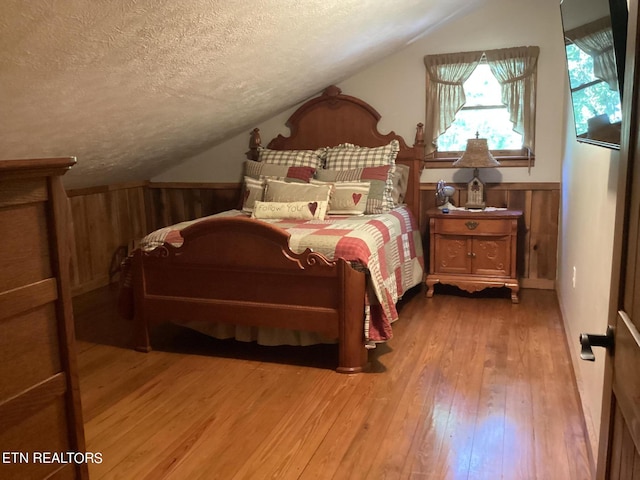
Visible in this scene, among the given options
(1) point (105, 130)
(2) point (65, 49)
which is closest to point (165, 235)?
(1) point (105, 130)

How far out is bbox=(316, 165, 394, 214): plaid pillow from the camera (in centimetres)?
393

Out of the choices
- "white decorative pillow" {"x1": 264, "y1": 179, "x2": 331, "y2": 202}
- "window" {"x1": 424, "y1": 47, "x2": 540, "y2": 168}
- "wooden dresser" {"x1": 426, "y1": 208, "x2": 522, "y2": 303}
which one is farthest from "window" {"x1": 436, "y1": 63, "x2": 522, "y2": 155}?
"white decorative pillow" {"x1": 264, "y1": 179, "x2": 331, "y2": 202}

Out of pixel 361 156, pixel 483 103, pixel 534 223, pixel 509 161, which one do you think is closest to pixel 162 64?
pixel 361 156

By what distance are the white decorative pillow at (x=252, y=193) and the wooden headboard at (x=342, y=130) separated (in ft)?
1.86

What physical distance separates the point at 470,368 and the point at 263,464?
4.21ft

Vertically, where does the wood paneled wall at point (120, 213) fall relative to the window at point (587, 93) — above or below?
below

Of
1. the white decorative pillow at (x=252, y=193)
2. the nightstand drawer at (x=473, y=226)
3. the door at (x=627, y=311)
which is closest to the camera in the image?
the door at (x=627, y=311)

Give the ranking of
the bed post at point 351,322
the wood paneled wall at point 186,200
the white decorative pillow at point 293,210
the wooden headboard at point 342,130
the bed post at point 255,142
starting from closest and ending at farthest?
the bed post at point 351,322 → the white decorative pillow at point 293,210 → the wooden headboard at point 342,130 → the bed post at point 255,142 → the wood paneled wall at point 186,200

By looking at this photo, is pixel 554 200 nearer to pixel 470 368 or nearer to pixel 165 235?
pixel 470 368

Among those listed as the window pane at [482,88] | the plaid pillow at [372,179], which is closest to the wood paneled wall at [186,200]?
the plaid pillow at [372,179]

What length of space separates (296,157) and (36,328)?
334cm

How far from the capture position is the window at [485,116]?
4254 millimetres

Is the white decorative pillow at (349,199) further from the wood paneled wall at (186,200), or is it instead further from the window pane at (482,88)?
the wood paneled wall at (186,200)

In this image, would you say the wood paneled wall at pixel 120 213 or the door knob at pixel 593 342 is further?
the wood paneled wall at pixel 120 213
